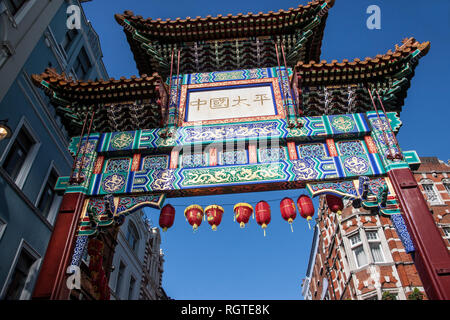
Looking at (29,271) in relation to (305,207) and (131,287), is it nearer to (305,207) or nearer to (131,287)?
(131,287)

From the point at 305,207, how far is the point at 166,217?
2.96 metres

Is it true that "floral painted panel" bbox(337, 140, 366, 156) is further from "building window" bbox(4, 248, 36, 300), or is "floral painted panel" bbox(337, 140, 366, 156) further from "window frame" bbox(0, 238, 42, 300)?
"building window" bbox(4, 248, 36, 300)

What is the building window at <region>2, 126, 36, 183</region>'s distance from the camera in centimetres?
1027

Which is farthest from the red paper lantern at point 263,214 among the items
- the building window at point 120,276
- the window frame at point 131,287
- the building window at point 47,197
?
the window frame at point 131,287

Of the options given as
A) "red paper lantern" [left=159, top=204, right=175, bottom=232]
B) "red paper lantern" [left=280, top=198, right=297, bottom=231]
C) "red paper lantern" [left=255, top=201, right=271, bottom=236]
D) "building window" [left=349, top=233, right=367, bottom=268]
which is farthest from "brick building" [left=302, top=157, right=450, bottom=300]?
"red paper lantern" [left=159, top=204, right=175, bottom=232]

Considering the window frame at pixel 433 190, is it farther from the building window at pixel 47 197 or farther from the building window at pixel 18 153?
the building window at pixel 18 153

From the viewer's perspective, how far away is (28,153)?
11.3 meters

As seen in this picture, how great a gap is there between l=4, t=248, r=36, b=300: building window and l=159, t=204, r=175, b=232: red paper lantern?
232 inches

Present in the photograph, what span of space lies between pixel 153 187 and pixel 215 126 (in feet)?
7.08

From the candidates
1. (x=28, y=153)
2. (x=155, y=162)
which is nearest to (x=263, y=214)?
(x=155, y=162)

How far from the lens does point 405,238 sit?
6.08 meters

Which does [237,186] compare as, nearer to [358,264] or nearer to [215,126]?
[215,126]

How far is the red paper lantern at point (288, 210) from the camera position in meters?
6.93
